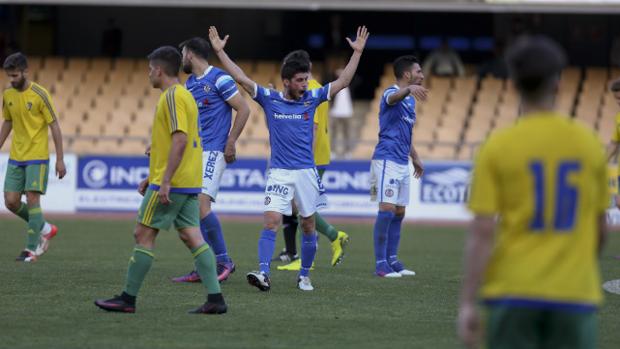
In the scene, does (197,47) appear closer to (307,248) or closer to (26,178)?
(307,248)

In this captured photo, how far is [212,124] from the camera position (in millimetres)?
10883

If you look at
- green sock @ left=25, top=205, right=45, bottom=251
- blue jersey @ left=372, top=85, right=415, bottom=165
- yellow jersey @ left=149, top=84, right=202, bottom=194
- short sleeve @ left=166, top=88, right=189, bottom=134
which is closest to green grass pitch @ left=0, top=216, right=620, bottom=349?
green sock @ left=25, top=205, right=45, bottom=251

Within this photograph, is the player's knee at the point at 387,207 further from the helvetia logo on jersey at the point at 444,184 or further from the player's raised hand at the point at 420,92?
the helvetia logo on jersey at the point at 444,184

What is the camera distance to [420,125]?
83.5 ft

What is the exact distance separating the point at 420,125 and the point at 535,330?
69.0 feet

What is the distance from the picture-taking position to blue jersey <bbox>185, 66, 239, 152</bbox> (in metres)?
10.8

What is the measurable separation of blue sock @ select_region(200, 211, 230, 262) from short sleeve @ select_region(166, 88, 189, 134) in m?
2.70

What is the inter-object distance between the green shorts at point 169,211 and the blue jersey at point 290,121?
66.7 inches

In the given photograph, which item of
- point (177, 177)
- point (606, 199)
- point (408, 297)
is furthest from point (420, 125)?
point (606, 199)

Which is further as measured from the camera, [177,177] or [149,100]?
[149,100]

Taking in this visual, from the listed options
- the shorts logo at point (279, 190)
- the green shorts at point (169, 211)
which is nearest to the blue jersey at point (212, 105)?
the shorts logo at point (279, 190)

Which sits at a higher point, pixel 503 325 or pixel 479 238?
pixel 479 238

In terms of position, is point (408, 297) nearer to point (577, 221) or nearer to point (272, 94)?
point (272, 94)

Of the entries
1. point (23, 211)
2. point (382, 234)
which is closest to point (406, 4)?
point (382, 234)
